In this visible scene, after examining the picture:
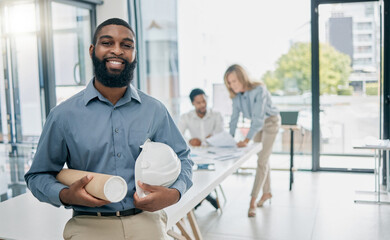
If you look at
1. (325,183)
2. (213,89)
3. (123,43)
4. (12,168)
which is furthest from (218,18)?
(123,43)

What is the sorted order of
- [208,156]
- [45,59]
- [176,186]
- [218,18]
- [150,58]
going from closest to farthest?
[176,186], [208,156], [45,59], [150,58], [218,18]

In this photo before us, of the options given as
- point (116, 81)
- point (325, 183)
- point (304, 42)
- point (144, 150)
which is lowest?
point (325, 183)

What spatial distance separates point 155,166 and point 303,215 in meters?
3.14

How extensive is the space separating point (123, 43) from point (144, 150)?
1.31 feet

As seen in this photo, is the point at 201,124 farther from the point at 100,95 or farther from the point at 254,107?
the point at 100,95

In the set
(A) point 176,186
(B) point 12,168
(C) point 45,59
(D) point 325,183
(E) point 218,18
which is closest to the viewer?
(A) point 176,186

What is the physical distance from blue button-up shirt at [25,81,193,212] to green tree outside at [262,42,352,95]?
16.1 feet

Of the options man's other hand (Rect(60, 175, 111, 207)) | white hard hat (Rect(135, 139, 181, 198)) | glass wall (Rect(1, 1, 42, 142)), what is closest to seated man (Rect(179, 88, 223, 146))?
glass wall (Rect(1, 1, 42, 142))

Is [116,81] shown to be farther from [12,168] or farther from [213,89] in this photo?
[213,89]

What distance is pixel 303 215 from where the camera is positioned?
413 centimetres

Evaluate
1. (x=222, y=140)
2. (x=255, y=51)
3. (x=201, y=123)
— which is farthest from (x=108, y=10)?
(x=222, y=140)

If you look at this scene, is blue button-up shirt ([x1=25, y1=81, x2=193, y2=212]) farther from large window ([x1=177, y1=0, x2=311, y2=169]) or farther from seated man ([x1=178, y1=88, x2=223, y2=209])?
large window ([x1=177, y1=0, x2=311, y2=169])

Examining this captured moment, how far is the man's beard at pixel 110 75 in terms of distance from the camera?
1498mm

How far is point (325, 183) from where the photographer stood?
5.46 metres
